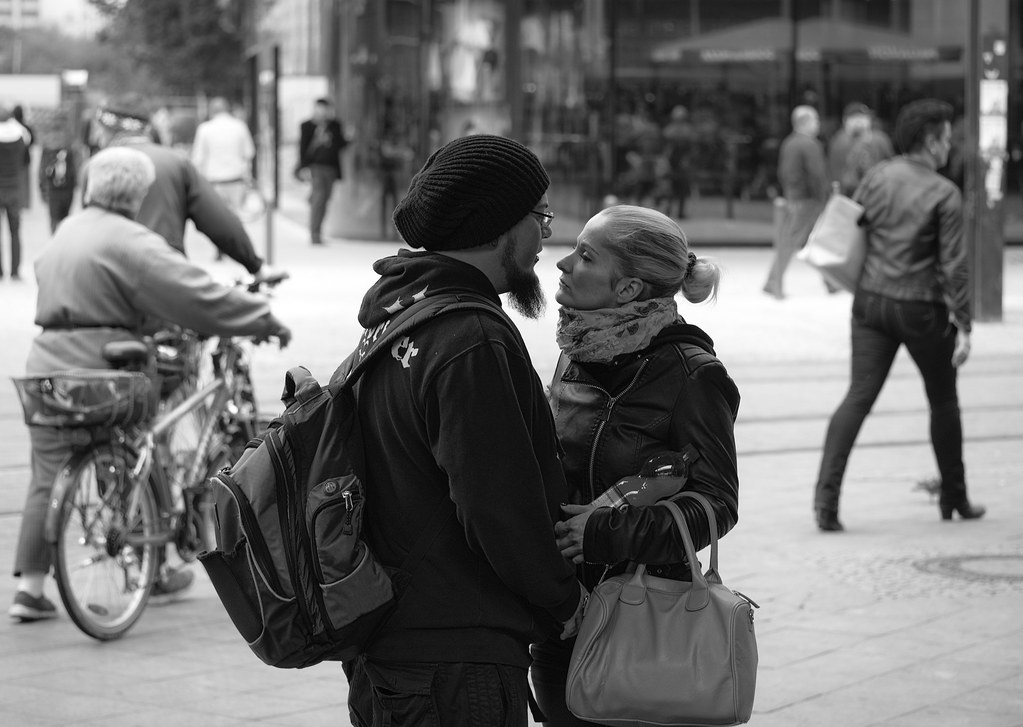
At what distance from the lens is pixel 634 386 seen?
309 cm

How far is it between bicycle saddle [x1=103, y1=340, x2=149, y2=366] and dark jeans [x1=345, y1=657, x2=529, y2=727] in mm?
3348

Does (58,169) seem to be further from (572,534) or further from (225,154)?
(572,534)

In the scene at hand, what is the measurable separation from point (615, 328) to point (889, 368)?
189 inches

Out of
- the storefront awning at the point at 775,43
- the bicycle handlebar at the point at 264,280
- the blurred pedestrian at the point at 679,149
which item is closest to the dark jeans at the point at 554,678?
the bicycle handlebar at the point at 264,280

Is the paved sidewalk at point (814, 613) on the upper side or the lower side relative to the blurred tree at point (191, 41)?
lower

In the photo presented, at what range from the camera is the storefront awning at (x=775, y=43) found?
24312 mm

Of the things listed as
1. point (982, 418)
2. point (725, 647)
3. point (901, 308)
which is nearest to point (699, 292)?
point (725, 647)

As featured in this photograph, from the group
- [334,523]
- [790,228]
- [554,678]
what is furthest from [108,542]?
[790,228]

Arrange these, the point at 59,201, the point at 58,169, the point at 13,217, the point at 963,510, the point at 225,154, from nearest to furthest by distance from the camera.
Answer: the point at 963,510 → the point at 13,217 → the point at 58,169 → the point at 225,154 → the point at 59,201

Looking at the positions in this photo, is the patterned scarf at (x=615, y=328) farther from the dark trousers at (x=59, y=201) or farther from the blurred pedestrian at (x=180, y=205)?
the dark trousers at (x=59, y=201)

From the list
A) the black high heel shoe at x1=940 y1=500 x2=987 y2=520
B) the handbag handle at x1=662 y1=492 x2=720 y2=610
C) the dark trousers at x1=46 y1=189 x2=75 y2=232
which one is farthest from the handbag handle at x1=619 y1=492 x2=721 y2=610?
the dark trousers at x1=46 y1=189 x2=75 y2=232

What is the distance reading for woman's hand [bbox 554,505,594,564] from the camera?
2.89m

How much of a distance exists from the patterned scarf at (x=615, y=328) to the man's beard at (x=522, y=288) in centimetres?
17

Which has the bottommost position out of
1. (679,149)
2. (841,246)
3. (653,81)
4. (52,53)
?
(841,246)
